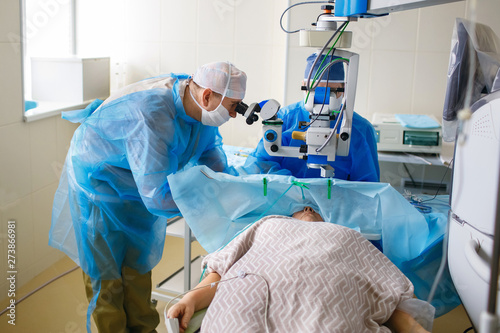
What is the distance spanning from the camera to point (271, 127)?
1801 millimetres

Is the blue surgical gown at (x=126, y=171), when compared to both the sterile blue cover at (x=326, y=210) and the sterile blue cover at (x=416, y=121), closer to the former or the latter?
the sterile blue cover at (x=326, y=210)

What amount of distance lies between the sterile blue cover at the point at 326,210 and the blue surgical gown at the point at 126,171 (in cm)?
13

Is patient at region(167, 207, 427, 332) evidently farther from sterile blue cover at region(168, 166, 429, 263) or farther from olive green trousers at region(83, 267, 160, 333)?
olive green trousers at region(83, 267, 160, 333)

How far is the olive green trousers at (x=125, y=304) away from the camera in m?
2.19

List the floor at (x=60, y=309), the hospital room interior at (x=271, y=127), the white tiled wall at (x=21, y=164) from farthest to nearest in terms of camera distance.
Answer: the white tiled wall at (x=21, y=164), the floor at (x=60, y=309), the hospital room interior at (x=271, y=127)

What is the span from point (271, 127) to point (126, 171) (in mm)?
678

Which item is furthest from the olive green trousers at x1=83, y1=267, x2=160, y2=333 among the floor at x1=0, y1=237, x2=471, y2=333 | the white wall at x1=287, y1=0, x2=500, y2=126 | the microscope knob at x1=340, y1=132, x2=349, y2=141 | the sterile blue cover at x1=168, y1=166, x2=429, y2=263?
the white wall at x1=287, y1=0, x2=500, y2=126

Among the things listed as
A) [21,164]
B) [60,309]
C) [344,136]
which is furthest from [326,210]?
[21,164]

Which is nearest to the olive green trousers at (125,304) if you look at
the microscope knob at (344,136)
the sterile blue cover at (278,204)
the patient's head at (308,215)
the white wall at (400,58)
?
the sterile blue cover at (278,204)

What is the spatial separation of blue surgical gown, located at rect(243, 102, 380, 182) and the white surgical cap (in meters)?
0.29

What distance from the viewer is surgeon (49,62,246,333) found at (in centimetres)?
193

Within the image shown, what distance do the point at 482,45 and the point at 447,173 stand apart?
1.41 meters

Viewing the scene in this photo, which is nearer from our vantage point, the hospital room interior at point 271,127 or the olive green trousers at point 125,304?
the hospital room interior at point 271,127

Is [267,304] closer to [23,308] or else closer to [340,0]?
[340,0]
